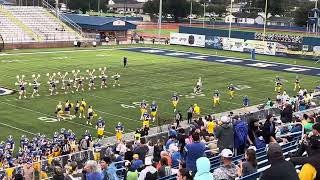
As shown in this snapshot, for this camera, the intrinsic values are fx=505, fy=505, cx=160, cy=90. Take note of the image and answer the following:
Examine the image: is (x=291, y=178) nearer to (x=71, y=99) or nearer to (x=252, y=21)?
(x=71, y=99)

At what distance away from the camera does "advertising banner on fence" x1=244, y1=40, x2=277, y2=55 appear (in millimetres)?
54844

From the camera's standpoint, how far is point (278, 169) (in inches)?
230

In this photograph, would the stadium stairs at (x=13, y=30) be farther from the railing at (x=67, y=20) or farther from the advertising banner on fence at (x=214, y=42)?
the advertising banner on fence at (x=214, y=42)

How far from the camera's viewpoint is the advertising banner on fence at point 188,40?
61.2 m

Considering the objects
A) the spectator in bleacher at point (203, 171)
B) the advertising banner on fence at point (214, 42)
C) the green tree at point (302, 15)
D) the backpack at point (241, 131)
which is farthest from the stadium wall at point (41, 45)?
the green tree at point (302, 15)

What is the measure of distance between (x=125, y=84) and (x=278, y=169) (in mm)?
28153

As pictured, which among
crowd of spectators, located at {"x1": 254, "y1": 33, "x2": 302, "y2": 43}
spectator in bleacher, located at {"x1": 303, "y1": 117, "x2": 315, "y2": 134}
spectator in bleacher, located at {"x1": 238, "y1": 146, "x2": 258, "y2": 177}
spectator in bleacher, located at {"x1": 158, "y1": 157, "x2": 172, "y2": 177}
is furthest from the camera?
crowd of spectators, located at {"x1": 254, "y1": 33, "x2": 302, "y2": 43}

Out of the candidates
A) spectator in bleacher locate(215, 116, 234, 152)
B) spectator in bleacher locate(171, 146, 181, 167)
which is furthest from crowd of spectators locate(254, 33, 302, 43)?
spectator in bleacher locate(215, 116, 234, 152)

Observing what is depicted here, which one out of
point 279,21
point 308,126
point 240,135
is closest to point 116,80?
point 308,126

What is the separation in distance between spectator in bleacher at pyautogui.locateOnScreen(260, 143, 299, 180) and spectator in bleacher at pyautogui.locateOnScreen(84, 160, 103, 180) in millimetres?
2874

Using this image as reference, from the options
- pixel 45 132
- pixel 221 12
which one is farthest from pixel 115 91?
pixel 221 12

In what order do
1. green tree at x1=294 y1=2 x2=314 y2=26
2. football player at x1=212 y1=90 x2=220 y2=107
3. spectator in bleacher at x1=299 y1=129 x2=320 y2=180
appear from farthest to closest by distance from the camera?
green tree at x1=294 y1=2 x2=314 y2=26 → football player at x1=212 y1=90 x2=220 y2=107 → spectator in bleacher at x1=299 y1=129 x2=320 y2=180

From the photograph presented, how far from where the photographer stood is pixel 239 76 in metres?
39.4

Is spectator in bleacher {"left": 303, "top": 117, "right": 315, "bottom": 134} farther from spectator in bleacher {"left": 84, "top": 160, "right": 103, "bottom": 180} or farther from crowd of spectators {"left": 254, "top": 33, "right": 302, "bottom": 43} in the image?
crowd of spectators {"left": 254, "top": 33, "right": 302, "bottom": 43}
